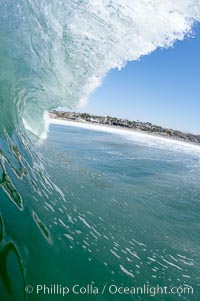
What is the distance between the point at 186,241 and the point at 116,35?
8906 millimetres

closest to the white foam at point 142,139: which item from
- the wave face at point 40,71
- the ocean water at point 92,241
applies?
the wave face at point 40,71

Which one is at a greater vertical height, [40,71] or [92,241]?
[40,71]

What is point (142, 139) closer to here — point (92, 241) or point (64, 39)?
point (64, 39)

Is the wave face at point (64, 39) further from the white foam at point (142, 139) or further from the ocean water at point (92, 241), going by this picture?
the white foam at point (142, 139)

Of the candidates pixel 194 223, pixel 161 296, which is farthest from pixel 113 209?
pixel 161 296

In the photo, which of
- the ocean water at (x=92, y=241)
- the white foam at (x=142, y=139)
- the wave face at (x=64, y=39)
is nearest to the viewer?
the ocean water at (x=92, y=241)

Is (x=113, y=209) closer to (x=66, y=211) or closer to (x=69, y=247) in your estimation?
(x=66, y=211)

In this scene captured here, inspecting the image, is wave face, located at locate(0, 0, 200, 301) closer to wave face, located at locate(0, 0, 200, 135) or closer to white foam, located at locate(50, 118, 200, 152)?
wave face, located at locate(0, 0, 200, 135)

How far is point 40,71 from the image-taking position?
14.5 m

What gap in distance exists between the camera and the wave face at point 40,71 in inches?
216

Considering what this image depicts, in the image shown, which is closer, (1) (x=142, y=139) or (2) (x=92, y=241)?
(2) (x=92, y=241)

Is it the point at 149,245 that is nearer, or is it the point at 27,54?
the point at 149,245

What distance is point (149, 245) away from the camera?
7582 mm

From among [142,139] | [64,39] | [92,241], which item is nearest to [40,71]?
[64,39]
